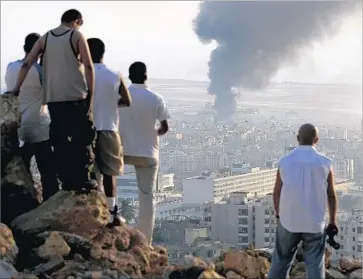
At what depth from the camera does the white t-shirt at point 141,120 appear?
672cm

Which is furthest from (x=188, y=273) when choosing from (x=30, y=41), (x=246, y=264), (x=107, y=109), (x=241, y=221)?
(x=241, y=221)

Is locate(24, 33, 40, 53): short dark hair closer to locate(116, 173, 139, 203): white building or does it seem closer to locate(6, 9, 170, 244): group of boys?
locate(6, 9, 170, 244): group of boys

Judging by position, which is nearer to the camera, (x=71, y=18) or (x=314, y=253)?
(x=314, y=253)

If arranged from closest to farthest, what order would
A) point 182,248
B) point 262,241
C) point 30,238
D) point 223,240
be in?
point 30,238
point 182,248
point 262,241
point 223,240

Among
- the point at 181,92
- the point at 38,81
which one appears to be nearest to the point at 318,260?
the point at 38,81

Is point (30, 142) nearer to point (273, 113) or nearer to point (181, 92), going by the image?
point (181, 92)

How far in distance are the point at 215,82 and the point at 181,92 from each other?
35.0 ft

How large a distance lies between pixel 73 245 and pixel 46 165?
94 cm

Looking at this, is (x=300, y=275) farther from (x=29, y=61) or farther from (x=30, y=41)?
(x=30, y=41)

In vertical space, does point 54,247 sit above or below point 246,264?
above

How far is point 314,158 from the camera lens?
564cm

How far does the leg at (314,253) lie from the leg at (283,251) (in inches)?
3.2

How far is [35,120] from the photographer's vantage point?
7012 millimetres

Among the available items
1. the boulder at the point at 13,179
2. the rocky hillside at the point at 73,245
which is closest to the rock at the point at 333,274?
the rocky hillside at the point at 73,245
